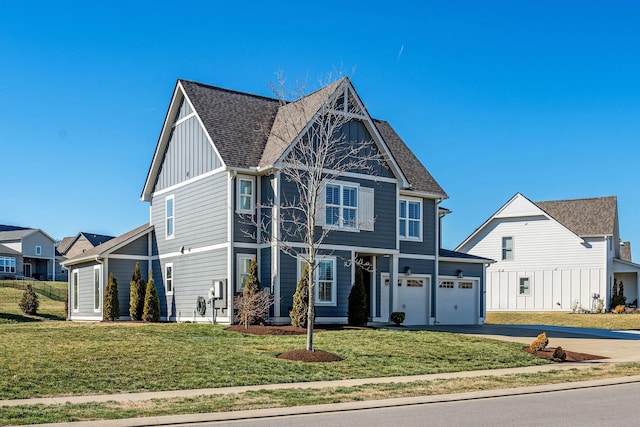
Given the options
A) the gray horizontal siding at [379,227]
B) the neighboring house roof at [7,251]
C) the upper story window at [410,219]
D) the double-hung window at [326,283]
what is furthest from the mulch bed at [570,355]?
the neighboring house roof at [7,251]

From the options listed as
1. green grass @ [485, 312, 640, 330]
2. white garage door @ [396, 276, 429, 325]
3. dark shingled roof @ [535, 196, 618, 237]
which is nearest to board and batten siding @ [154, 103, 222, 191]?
white garage door @ [396, 276, 429, 325]

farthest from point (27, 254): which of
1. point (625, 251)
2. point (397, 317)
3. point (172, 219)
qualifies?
point (397, 317)

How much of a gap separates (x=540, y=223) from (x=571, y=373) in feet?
107

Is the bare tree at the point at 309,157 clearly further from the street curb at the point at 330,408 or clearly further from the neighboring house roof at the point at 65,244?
A: the neighboring house roof at the point at 65,244

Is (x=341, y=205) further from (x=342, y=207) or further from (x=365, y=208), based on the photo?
(x=365, y=208)

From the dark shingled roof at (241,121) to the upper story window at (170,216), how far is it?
15.8ft

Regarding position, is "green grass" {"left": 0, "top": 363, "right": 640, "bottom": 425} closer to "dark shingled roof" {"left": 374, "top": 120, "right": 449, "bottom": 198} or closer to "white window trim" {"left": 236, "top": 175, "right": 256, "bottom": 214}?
"white window trim" {"left": 236, "top": 175, "right": 256, "bottom": 214}

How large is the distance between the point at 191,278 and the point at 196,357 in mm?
13309

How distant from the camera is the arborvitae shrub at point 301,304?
27719 millimetres

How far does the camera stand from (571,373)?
19.6 m

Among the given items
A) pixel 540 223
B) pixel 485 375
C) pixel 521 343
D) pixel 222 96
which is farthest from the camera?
pixel 540 223

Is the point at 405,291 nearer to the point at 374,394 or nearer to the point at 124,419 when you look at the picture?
the point at 374,394

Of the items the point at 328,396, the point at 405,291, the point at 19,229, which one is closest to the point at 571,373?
the point at 328,396

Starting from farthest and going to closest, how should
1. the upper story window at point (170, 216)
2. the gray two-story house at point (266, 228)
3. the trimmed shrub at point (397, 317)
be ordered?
the upper story window at point (170, 216)
the trimmed shrub at point (397, 317)
the gray two-story house at point (266, 228)
